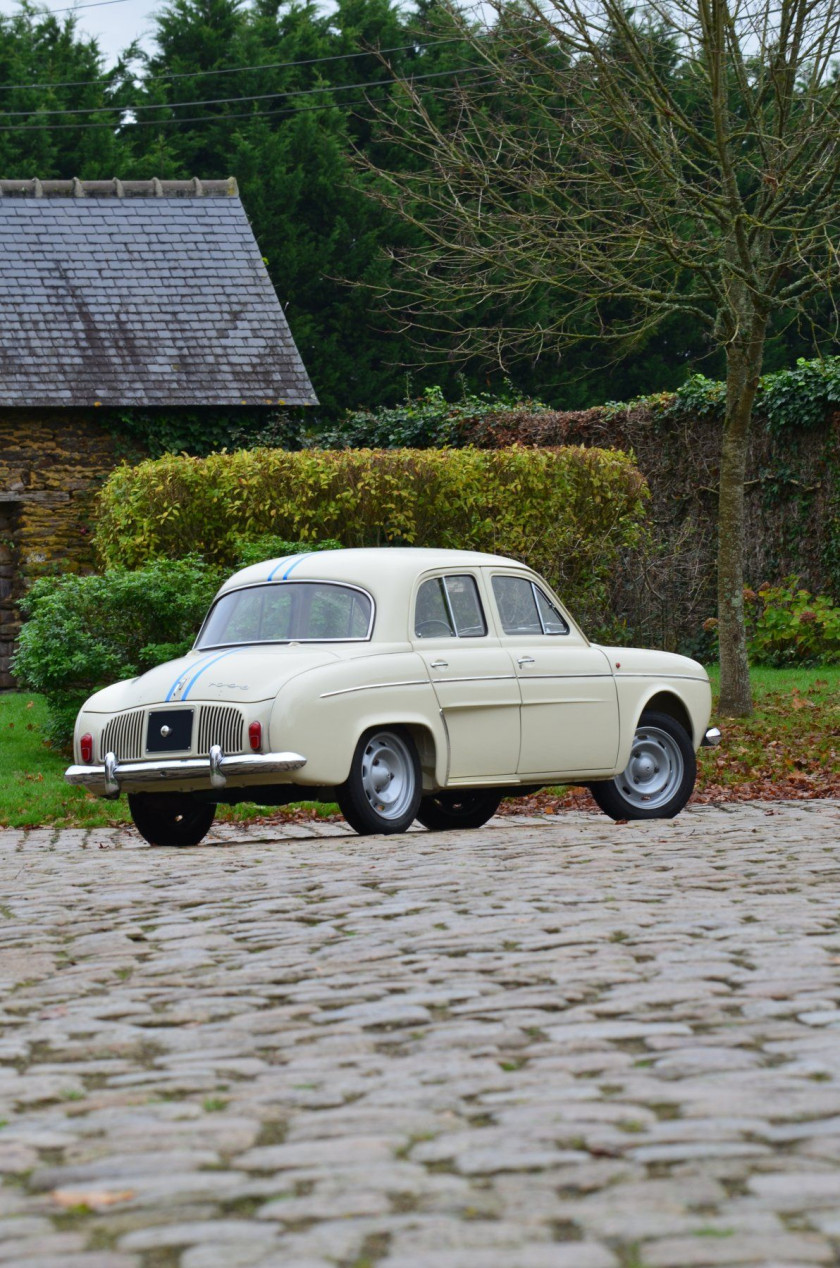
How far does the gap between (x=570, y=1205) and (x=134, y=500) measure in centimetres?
1500

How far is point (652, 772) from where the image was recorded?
11.3 meters

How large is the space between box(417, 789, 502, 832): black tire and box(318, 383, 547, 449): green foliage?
1280 centimetres

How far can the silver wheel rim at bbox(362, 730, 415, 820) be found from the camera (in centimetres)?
977

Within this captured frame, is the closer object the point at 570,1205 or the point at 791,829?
the point at 570,1205

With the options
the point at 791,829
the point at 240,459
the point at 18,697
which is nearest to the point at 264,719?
the point at 791,829

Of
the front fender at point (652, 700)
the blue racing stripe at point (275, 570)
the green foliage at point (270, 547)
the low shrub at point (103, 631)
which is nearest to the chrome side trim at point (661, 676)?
the front fender at point (652, 700)

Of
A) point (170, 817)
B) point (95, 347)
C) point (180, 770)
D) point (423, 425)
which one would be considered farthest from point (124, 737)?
point (423, 425)

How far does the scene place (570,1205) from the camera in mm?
3219

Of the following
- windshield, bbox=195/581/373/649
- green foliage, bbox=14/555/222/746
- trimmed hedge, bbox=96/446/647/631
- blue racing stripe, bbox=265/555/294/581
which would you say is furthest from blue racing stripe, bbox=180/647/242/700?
trimmed hedge, bbox=96/446/647/631

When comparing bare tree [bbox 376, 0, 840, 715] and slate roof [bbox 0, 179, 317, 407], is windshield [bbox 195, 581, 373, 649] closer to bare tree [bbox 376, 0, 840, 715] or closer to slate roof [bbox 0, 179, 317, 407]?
bare tree [bbox 376, 0, 840, 715]

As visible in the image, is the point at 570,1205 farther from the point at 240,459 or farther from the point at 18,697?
the point at 18,697

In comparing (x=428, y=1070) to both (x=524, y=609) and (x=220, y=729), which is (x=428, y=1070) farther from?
(x=524, y=609)

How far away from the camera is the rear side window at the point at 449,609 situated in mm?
10422

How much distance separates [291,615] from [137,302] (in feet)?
49.2
